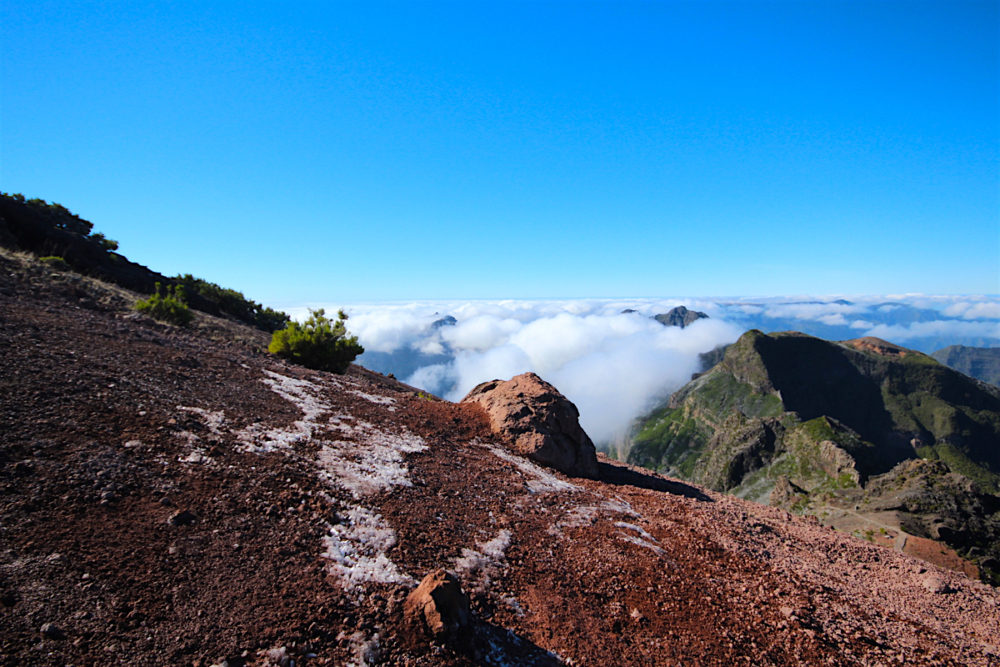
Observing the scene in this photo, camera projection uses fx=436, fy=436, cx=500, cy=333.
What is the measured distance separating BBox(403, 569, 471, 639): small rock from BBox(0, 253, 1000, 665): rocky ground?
141 millimetres

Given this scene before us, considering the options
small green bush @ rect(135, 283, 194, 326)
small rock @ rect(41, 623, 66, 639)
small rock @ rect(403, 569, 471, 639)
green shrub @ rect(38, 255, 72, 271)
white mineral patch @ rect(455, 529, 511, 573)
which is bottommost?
white mineral patch @ rect(455, 529, 511, 573)

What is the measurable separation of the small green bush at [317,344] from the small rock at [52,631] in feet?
46.7

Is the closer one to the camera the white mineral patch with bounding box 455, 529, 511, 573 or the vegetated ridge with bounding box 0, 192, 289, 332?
the white mineral patch with bounding box 455, 529, 511, 573

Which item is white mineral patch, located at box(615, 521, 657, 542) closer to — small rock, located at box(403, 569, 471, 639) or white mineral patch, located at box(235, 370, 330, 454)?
small rock, located at box(403, 569, 471, 639)

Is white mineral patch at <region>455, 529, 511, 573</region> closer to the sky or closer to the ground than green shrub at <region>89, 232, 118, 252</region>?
closer to the ground

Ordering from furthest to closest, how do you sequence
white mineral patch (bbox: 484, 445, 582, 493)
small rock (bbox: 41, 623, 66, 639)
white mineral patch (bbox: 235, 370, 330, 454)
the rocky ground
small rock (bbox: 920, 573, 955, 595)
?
white mineral patch (bbox: 484, 445, 582, 493) < small rock (bbox: 920, 573, 955, 595) < white mineral patch (bbox: 235, 370, 330, 454) < the rocky ground < small rock (bbox: 41, 623, 66, 639)

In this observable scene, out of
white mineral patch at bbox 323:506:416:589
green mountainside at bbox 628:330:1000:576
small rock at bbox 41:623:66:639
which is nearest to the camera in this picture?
small rock at bbox 41:623:66:639

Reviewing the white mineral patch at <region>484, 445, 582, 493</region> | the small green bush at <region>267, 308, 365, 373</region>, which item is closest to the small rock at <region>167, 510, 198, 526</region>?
the white mineral patch at <region>484, 445, 582, 493</region>

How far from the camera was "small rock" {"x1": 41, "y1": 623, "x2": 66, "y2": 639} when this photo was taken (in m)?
3.86

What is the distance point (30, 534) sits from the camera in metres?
4.80

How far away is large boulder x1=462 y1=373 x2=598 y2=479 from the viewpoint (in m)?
12.9

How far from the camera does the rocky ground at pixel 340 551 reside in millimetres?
4504

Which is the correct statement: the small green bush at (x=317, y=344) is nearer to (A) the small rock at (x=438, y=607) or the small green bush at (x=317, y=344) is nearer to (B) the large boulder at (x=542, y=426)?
(B) the large boulder at (x=542, y=426)

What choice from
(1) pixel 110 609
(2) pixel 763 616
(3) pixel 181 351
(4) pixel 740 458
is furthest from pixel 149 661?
(4) pixel 740 458
